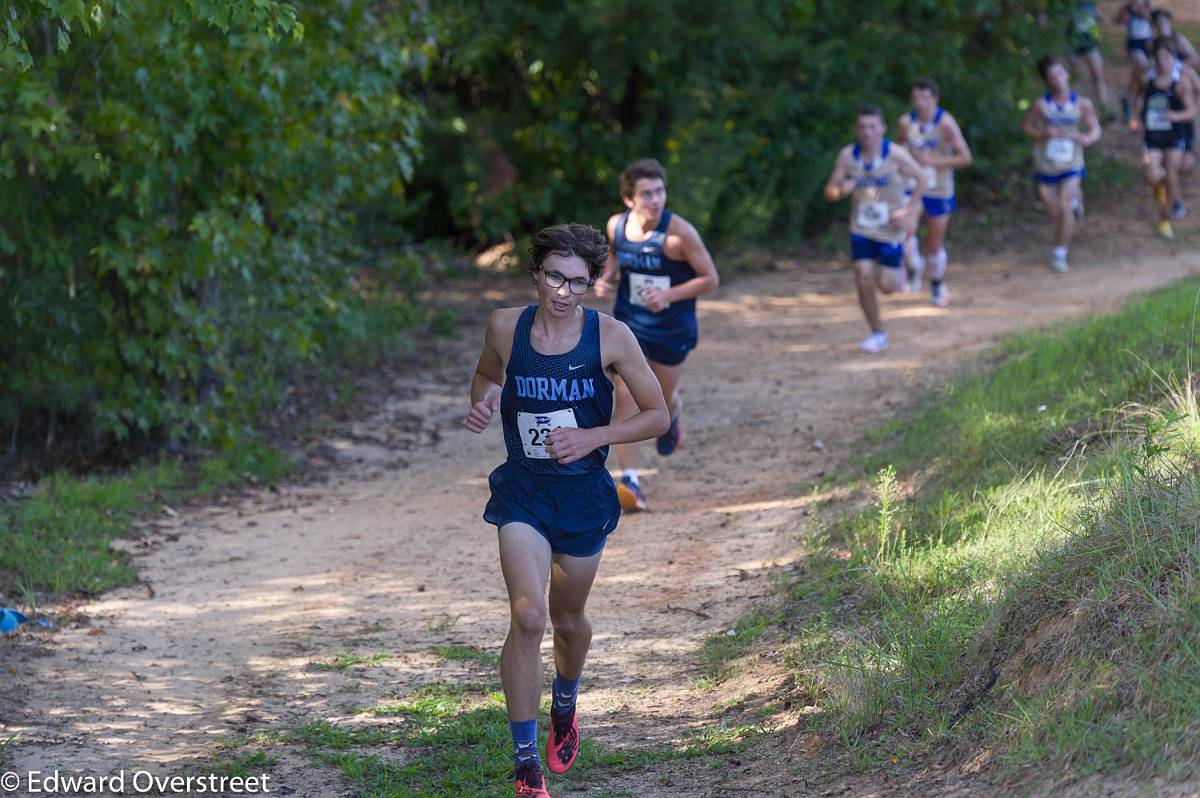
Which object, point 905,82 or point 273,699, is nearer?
point 273,699

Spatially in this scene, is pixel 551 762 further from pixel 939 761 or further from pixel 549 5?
pixel 549 5

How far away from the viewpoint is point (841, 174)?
36.2 ft

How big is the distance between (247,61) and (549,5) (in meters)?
6.91

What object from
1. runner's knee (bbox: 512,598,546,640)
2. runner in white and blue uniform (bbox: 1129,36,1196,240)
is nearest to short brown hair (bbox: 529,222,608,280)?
runner's knee (bbox: 512,598,546,640)

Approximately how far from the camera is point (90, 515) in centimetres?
809

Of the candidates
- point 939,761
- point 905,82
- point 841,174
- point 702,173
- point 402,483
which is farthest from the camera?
point 905,82

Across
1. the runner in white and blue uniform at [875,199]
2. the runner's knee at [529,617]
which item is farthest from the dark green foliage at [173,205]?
the runner's knee at [529,617]

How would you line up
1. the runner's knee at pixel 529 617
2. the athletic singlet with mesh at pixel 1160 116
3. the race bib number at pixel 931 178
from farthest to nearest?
the athletic singlet with mesh at pixel 1160 116, the race bib number at pixel 931 178, the runner's knee at pixel 529 617

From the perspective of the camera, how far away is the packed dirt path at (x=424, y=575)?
554 cm

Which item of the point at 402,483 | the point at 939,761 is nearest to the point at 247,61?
the point at 402,483

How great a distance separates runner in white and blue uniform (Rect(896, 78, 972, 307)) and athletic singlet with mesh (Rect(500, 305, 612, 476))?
871 centimetres

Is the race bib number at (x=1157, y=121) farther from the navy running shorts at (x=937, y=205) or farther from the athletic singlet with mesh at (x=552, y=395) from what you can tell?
the athletic singlet with mesh at (x=552, y=395)

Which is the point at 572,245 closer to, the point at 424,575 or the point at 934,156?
the point at 424,575

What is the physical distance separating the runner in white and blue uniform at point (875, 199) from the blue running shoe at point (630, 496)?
361 centimetres
